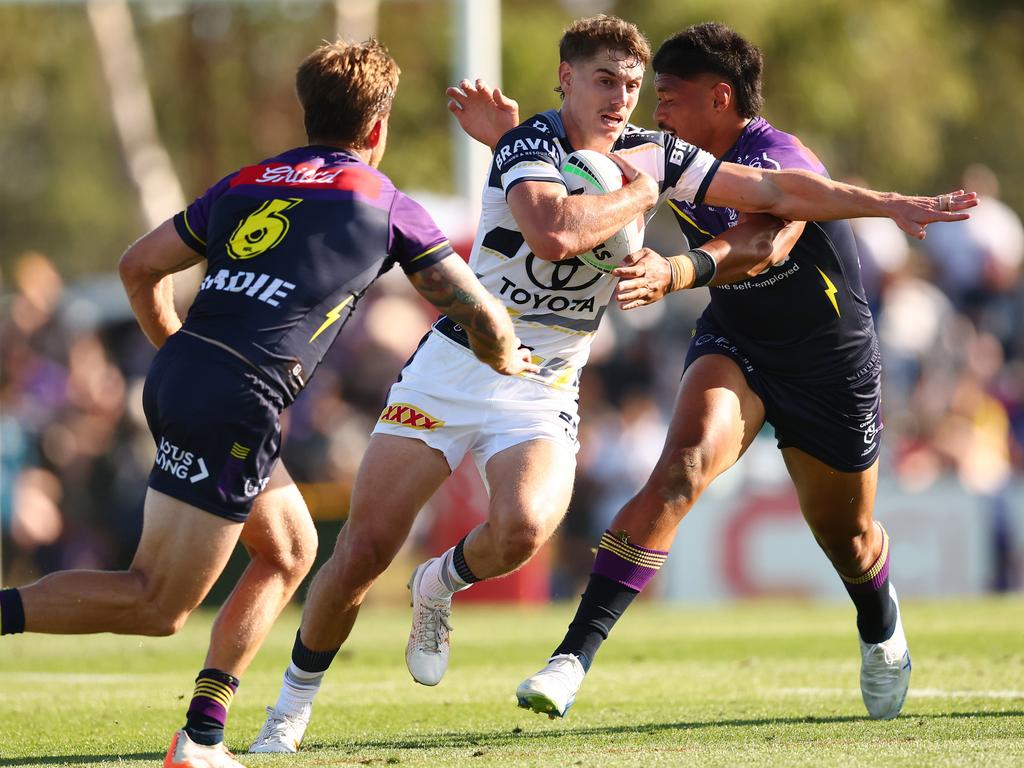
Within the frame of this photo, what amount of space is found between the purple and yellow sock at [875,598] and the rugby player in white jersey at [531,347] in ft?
5.02

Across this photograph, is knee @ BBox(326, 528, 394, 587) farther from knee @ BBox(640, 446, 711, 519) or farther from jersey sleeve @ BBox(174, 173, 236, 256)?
jersey sleeve @ BBox(174, 173, 236, 256)

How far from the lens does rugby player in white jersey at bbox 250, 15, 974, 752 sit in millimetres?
6359

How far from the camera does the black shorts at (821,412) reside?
7.02 meters

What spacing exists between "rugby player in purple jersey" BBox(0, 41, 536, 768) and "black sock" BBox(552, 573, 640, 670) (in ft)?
3.91

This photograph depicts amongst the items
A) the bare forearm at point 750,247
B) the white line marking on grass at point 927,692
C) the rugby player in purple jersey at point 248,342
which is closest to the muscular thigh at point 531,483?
the rugby player in purple jersey at point 248,342

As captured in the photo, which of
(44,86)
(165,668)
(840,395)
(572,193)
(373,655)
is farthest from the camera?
(44,86)

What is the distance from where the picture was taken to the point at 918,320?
54.4ft

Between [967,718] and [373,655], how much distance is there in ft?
15.7

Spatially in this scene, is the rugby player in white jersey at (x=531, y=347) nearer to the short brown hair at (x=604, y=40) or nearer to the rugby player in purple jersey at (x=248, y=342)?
the short brown hair at (x=604, y=40)

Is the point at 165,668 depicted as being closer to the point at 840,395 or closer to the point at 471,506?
the point at 840,395

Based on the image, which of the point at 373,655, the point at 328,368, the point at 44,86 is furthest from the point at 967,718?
the point at 44,86

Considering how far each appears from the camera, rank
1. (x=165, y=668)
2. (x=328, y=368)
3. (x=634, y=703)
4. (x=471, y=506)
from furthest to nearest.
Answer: (x=328, y=368) < (x=471, y=506) < (x=165, y=668) < (x=634, y=703)

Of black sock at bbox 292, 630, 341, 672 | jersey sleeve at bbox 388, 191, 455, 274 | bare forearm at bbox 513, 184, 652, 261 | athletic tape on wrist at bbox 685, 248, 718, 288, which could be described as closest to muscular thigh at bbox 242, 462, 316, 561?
black sock at bbox 292, 630, 341, 672

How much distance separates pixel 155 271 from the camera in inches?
228
